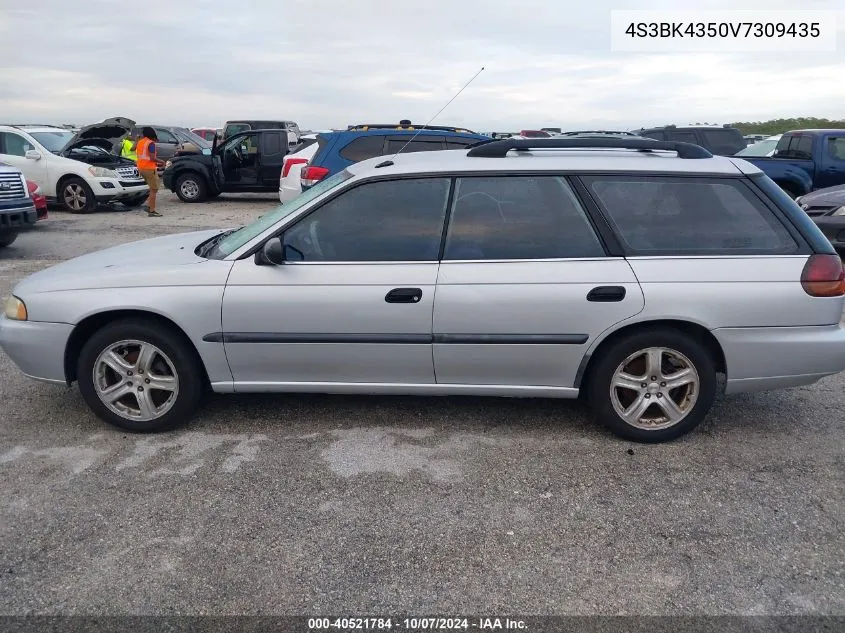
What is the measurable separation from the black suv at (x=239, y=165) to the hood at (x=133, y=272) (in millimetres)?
12952

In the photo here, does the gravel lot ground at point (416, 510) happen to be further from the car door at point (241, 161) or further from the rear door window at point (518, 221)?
the car door at point (241, 161)

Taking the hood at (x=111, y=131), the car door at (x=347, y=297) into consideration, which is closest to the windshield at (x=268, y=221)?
the car door at (x=347, y=297)

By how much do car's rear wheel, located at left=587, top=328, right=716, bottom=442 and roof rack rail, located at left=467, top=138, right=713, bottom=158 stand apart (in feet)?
3.72

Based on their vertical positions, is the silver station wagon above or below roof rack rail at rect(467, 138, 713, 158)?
below

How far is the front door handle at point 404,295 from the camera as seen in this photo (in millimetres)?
3902

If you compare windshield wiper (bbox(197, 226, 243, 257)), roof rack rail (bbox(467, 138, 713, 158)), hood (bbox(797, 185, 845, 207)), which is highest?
roof rack rail (bbox(467, 138, 713, 158))

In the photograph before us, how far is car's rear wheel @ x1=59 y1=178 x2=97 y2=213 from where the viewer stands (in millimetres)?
14750

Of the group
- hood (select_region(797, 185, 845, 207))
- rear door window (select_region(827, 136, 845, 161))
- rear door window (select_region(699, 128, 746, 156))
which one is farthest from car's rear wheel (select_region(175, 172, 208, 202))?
rear door window (select_region(827, 136, 845, 161))

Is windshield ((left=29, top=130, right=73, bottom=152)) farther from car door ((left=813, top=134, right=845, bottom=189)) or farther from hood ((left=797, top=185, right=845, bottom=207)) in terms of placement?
car door ((left=813, top=134, right=845, bottom=189))

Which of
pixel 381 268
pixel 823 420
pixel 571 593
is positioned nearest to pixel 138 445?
pixel 381 268

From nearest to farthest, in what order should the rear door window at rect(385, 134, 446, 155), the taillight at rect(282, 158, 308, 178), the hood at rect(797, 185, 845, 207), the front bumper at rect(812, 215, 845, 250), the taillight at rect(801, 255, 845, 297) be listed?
the taillight at rect(801, 255, 845, 297) < the front bumper at rect(812, 215, 845, 250) < the hood at rect(797, 185, 845, 207) < the rear door window at rect(385, 134, 446, 155) < the taillight at rect(282, 158, 308, 178)

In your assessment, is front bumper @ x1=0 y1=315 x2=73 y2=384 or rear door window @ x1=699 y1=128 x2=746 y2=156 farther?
rear door window @ x1=699 y1=128 x2=746 y2=156

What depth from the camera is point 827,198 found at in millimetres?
9930

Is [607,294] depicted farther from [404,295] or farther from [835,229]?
[835,229]
